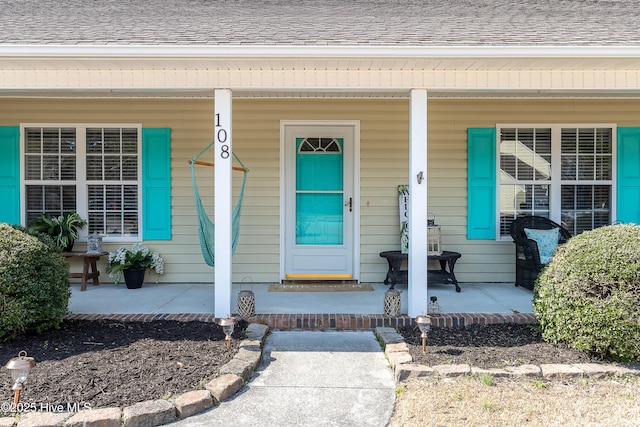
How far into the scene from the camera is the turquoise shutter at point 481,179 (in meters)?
5.97

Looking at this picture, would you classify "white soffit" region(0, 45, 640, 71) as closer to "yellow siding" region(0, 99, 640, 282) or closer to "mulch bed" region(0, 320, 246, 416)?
"yellow siding" region(0, 99, 640, 282)

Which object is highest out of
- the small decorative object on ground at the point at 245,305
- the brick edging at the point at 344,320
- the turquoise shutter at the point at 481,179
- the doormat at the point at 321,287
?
the turquoise shutter at the point at 481,179

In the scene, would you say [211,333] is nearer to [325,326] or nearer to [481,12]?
[325,326]

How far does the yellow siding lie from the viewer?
5.97 meters

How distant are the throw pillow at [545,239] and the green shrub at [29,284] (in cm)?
476

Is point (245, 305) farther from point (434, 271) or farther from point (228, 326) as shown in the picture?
point (434, 271)

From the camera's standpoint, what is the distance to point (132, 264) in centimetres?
568

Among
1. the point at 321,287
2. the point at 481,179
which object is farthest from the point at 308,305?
the point at 481,179

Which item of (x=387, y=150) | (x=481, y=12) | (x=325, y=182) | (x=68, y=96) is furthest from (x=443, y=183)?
(x=68, y=96)

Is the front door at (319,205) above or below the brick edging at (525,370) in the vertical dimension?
above

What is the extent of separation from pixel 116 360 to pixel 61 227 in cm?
311

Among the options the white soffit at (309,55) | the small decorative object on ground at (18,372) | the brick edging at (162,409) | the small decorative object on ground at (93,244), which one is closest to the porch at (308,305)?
the small decorative object on ground at (93,244)

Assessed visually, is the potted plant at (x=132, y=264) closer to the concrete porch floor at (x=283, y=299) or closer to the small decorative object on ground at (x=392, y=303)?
the concrete porch floor at (x=283, y=299)

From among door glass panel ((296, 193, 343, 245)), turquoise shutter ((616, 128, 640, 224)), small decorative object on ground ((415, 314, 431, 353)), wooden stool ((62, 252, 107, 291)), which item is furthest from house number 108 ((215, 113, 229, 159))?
turquoise shutter ((616, 128, 640, 224))
